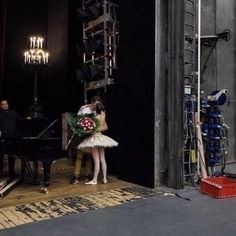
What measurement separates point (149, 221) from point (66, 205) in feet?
4.55

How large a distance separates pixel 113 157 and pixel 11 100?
6.12 metres

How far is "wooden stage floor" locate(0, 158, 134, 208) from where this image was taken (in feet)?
20.1

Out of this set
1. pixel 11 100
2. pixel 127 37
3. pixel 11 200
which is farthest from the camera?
pixel 11 100

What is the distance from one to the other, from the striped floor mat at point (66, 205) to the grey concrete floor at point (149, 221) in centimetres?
22

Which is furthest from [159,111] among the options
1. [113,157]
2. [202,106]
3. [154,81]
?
[113,157]

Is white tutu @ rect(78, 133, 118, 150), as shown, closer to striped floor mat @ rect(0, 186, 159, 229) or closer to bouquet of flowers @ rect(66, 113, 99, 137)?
bouquet of flowers @ rect(66, 113, 99, 137)

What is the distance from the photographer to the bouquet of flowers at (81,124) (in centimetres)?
697

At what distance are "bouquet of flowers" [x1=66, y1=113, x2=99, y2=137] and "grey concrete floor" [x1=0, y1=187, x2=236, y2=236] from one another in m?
1.71

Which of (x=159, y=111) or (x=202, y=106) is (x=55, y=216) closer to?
(x=159, y=111)

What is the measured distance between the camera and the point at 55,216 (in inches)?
202

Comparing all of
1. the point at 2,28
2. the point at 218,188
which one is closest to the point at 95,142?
the point at 218,188

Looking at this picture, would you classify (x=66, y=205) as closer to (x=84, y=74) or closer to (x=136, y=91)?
(x=136, y=91)

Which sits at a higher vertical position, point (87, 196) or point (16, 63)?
point (16, 63)

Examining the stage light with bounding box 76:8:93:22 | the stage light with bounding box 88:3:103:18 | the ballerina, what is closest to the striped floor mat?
the ballerina
